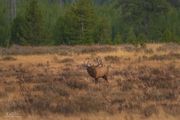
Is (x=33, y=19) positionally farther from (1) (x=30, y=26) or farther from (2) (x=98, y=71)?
(2) (x=98, y=71)

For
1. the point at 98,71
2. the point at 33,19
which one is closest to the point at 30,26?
the point at 33,19

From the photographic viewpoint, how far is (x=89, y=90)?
628 inches

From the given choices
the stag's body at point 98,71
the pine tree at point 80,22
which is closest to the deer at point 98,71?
the stag's body at point 98,71

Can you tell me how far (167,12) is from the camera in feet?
186

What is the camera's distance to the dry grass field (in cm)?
1220

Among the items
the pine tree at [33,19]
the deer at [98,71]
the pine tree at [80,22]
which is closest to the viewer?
the deer at [98,71]

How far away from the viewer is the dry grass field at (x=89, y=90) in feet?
40.0

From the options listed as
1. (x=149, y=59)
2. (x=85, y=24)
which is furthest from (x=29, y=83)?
(x=85, y=24)

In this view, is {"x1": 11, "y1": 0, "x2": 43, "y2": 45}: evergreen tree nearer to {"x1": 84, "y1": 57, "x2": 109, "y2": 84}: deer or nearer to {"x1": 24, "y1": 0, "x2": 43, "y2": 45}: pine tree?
{"x1": 24, "y1": 0, "x2": 43, "y2": 45}: pine tree

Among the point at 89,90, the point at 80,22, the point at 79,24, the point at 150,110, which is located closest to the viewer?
the point at 150,110

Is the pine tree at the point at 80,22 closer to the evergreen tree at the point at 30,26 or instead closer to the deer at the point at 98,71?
the evergreen tree at the point at 30,26

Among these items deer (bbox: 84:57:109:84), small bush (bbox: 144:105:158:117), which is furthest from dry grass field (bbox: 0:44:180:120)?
deer (bbox: 84:57:109:84)

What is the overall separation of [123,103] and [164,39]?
3124 cm

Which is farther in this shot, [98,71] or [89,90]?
[98,71]
